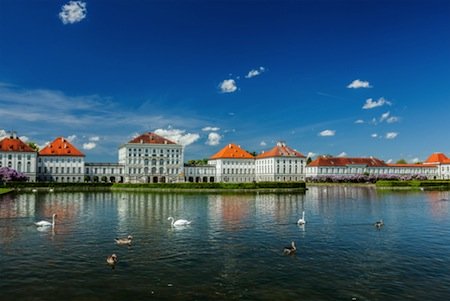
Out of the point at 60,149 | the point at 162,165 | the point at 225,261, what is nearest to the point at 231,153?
the point at 162,165

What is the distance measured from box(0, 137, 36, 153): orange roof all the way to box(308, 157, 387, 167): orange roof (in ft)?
285

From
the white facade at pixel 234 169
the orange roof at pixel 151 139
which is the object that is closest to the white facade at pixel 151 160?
the orange roof at pixel 151 139

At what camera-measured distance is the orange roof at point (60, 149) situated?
4267 inches

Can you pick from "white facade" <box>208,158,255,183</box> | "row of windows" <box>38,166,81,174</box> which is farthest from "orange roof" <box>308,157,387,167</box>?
"row of windows" <box>38,166,81,174</box>

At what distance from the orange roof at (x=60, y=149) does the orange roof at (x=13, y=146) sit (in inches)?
176

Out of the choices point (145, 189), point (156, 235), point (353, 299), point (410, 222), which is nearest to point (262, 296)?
point (353, 299)

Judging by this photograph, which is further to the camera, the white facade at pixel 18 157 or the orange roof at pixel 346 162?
the orange roof at pixel 346 162

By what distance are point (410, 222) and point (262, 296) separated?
20.7 meters

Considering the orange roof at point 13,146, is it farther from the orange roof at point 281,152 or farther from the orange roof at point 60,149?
the orange roof at point 281,152

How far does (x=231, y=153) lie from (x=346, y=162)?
41040 mm

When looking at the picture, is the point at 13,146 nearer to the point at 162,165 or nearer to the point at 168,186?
the point at 162,165

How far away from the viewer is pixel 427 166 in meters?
148

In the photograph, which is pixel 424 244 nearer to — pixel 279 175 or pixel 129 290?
pixel 129 290

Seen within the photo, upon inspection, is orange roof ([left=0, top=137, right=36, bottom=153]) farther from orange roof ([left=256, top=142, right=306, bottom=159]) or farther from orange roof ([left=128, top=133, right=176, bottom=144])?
orange roof ([left=256, top=142, right=306, bottom=159])
